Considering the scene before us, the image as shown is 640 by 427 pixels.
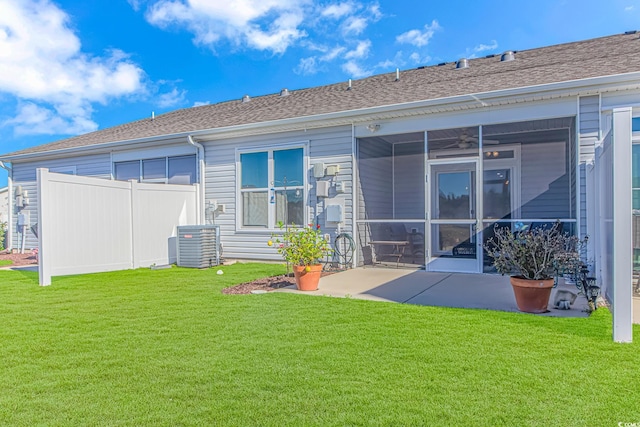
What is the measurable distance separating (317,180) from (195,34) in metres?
9.76

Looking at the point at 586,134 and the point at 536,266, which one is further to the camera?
the point at 586,134

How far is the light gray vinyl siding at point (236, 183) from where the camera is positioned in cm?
809

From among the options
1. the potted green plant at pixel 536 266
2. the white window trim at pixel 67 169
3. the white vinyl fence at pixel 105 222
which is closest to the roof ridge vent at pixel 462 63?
the potted green plant at pixel 536 266

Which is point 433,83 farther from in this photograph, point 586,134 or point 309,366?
point 309,366

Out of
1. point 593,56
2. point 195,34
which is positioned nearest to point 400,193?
point 593,56

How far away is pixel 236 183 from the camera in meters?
9.22

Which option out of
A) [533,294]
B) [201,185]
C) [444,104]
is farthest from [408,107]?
[201,185]

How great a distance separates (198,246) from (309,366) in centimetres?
599

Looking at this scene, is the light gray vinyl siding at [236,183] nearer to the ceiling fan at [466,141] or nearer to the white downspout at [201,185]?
the white downspout at [201,185]

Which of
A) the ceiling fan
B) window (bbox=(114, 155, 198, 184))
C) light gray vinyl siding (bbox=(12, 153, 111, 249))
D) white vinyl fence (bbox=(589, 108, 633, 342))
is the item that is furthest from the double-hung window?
white vinyl fence (bbox=(589, 108, 633, 342))

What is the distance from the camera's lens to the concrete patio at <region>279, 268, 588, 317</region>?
15.4 feet

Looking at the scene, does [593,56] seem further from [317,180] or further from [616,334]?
[616,334]

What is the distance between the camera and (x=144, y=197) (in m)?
8.59

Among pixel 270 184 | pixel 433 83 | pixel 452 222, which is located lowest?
pixel 452 222
